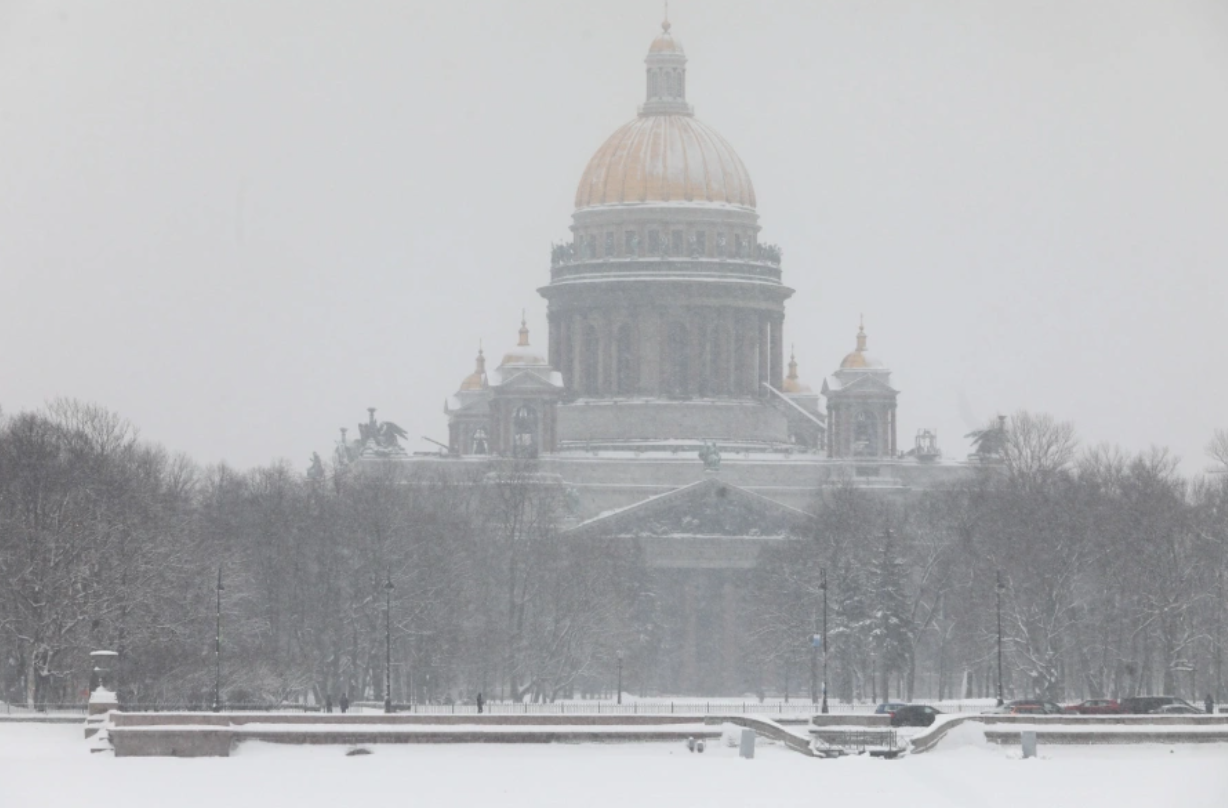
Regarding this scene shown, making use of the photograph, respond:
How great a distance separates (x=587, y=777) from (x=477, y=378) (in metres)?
99.8

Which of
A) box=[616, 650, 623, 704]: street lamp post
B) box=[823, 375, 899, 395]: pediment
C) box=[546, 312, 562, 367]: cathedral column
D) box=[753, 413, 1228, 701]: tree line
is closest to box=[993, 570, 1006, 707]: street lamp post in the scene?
box=[753, 413, 1228, 701]: tree line

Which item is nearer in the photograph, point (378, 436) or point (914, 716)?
point (914, 716)

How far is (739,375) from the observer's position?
620 ft

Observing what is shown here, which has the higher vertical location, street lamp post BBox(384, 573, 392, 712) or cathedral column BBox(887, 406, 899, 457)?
cathedral column BBox(887, 406, 899, 457)

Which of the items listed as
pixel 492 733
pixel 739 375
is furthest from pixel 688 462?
pixel 492 733

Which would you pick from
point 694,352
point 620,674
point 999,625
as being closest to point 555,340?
point 694,352

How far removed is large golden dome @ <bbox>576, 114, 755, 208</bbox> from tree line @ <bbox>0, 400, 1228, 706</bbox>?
34.7 metres

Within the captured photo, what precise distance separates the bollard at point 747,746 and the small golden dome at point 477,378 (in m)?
94.4

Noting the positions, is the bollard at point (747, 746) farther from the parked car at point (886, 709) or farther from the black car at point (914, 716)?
the parked car at point (886, 709)

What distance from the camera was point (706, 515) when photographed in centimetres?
16888

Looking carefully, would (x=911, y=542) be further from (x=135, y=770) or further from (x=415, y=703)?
(x=135, y=770)

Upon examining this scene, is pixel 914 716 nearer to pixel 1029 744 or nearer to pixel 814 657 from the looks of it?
pixel 1029 744

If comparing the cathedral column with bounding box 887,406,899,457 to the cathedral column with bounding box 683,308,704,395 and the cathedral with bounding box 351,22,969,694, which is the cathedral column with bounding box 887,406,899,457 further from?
the cathedral column with bounding box 683,308,704,395

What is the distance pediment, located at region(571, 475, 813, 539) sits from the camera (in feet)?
549
